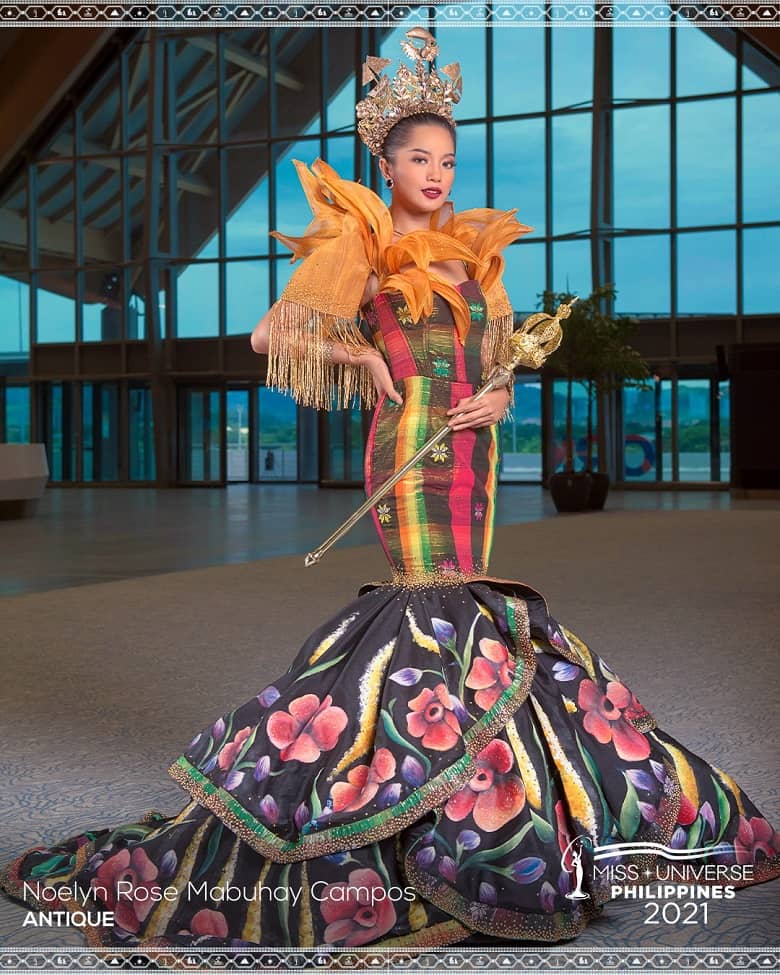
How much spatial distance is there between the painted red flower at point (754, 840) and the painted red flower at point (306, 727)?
0.89 m

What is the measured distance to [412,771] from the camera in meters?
1.99

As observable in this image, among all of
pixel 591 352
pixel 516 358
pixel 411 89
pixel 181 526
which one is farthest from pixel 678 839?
pixel 591 352

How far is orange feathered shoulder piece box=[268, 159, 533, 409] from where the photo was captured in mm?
2295

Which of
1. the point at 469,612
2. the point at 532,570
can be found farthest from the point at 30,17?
the point at 532,570

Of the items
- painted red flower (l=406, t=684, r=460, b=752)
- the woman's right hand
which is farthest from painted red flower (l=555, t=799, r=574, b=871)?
the woman's right hand

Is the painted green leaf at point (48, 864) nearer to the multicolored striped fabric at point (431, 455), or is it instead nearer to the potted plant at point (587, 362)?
the multicolored striped fabric at point (431, 455)

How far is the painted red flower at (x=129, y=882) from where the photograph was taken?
2.11m

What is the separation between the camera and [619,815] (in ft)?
7.06

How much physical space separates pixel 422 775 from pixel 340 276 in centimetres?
95

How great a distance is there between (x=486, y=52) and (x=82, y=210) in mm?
9373

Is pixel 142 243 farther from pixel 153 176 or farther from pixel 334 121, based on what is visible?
pixel 334 121

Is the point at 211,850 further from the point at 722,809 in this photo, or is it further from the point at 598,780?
the point at 722,809

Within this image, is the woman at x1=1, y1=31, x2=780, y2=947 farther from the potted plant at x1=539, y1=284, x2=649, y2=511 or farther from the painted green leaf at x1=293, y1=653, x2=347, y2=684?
the potted plant at x1=539, y1=284, x2=649, y2=511

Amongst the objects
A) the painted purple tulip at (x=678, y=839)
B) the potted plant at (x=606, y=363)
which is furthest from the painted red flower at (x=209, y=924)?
the potted plant at (x=606, y=363)
